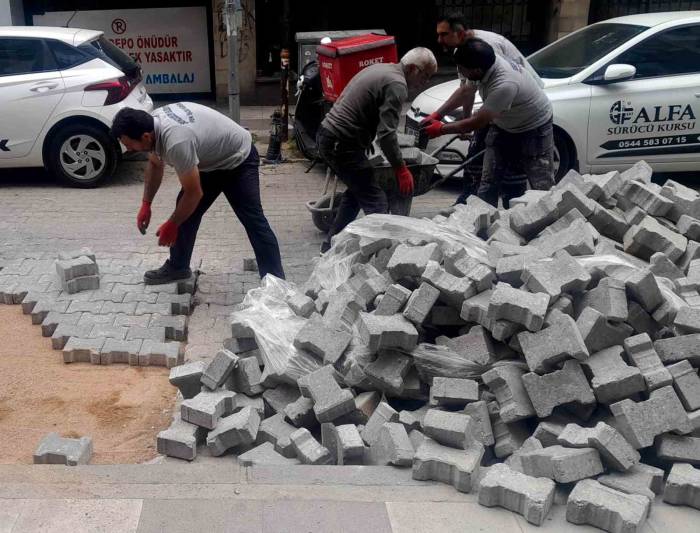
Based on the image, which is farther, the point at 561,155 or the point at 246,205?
the point at 561,155

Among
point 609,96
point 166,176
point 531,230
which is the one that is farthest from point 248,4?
point 531,230

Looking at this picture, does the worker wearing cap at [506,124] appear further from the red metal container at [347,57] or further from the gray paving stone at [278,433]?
the gray paving stone at [278,433]

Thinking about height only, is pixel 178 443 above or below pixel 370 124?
below

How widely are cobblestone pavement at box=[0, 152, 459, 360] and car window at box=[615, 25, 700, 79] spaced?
7.91 ft

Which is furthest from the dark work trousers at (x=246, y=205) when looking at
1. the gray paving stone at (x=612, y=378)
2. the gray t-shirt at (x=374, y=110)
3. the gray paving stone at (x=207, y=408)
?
the gray paving stone at (x=612, y=378)

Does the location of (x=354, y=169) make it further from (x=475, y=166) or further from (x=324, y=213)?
(x=475, y=166)

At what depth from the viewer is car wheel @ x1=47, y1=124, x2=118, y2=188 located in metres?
9.14

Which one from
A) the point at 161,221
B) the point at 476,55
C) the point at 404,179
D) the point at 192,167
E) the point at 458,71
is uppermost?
the point at 476,55

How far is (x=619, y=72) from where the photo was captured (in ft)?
27.5

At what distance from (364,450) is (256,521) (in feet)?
2.49

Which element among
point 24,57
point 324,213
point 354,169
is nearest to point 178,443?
point 354,169

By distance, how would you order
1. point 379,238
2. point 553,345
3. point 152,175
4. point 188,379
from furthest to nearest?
point 152,175 < point 379,238 < point 188,379 < point 553,345

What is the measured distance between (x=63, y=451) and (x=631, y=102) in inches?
→ 277

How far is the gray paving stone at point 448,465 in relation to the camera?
11.4 ft
